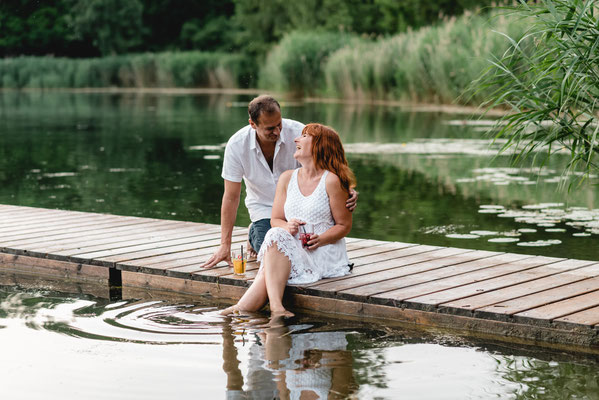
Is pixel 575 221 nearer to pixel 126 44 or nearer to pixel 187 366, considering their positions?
pixel 187 366

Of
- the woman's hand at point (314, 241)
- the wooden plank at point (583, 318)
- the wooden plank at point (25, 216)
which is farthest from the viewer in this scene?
the wooden plank at point (25, 216)

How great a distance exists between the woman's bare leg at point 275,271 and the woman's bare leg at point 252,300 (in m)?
0.04

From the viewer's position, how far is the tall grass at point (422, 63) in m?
16.4

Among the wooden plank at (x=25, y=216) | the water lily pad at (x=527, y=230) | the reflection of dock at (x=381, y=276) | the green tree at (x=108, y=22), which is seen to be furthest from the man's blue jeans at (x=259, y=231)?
the green tree at (x=108, y=22)

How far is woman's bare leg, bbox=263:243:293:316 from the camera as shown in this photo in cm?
419

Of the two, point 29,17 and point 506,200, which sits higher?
point 29,17

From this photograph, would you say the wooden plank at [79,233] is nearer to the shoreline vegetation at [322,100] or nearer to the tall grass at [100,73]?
the shoreline vegetation at [322,100]

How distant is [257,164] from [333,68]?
1687 cm

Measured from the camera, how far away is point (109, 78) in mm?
35531

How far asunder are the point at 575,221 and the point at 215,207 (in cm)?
298

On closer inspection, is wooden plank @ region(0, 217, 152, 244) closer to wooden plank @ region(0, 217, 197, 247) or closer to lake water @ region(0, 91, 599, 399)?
wooden plank @ region(0, 217, 197, 247)

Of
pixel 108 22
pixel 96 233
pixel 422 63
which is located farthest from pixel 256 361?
pixel 108 22

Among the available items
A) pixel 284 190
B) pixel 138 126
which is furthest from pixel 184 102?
pixel 284 190

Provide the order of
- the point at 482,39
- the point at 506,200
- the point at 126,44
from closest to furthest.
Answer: the point at 506,200
the point at 482,39
the point at 126,44
